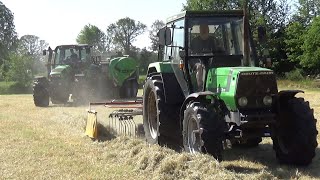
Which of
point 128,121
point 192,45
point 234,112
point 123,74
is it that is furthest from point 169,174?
point 123,74

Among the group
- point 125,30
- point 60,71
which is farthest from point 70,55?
point 125,30

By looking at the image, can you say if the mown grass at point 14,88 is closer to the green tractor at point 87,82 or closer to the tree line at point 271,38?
the tree line at point 271,38

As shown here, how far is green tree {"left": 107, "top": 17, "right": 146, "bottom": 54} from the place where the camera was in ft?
214

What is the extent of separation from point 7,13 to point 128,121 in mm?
65112

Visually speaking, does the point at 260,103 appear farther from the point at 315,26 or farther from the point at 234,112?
the point at 315,26

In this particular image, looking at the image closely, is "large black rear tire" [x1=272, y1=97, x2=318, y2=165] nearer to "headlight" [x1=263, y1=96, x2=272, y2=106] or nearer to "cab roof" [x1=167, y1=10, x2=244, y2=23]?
"headlight" [x1=263, y1=96, x2=272, y2=106]

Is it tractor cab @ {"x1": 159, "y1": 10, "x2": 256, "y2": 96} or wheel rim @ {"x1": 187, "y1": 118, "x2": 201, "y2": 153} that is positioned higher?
tractor cab @ {"x1": 159, "y1": 10, "x2": 256, "y2": 96}

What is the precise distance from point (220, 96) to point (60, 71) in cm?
1143

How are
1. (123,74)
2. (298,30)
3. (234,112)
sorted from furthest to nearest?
(298,30) < (123,74) < (234,112)

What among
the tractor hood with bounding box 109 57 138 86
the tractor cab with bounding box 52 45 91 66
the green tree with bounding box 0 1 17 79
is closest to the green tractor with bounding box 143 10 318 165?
the tractor hood with bounding box 109 57 138 86

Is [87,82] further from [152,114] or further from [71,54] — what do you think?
[152,114]

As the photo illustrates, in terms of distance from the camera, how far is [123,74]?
16719mm

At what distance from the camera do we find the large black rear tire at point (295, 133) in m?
6.14

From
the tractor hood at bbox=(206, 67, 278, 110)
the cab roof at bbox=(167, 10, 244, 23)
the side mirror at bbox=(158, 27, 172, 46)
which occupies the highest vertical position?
the cab roof at bbox=(167, 10, 244, 23)
